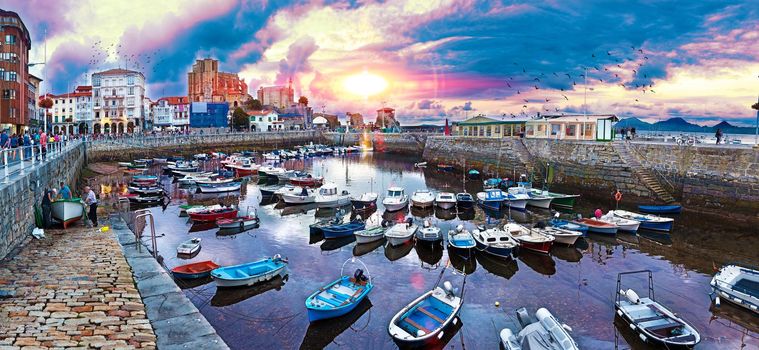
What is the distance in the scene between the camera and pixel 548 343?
1183cm

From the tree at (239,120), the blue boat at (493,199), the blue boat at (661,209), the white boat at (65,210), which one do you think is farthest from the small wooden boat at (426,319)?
the tree at (239,120)

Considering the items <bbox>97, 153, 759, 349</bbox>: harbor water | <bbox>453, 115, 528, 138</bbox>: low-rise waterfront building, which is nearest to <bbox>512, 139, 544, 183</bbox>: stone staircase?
<bbox>453, 115, 528, 138</bbox>: low-rise waterfront building

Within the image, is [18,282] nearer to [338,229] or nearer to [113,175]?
[338,229]

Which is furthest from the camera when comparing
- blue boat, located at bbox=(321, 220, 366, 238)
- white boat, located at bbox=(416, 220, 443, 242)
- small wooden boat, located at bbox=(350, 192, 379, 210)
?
small wooden boat, located at bbox=(350, 192, 379, 210)

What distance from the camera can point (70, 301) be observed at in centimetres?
1045

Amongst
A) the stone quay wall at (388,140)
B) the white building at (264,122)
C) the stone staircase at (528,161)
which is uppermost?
the white building at (264,122)

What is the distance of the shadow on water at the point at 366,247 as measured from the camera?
73.7 ft

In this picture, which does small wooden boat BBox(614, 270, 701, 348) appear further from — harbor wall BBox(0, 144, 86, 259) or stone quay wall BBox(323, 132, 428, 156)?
stone quay wall BBox(323, 132, 428, 156)

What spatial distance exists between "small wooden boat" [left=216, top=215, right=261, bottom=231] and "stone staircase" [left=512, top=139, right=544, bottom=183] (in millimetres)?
31668

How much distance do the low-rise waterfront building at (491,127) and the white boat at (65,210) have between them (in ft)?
177

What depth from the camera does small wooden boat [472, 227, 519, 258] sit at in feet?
69.1

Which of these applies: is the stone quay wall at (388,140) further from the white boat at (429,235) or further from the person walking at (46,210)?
the person walking at (46,210)

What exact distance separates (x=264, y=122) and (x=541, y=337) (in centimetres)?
12961

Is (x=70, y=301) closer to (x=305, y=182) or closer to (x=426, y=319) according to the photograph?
(x=426, y=319)
